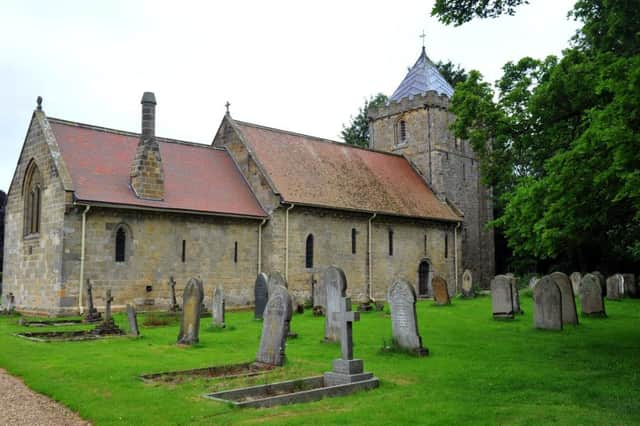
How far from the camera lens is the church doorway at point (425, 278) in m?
33.8

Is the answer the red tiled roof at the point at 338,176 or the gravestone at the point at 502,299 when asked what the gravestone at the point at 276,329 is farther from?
the red tiled roof at the point at 338,176

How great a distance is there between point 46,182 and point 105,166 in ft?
7.45

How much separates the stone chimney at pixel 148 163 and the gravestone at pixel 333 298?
11.1m

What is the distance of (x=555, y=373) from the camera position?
35.0 ft

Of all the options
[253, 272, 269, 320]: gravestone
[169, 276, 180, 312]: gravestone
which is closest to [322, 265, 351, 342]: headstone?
[253, 272, 269, 320]: gravestone

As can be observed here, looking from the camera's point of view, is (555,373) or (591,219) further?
(591,219)

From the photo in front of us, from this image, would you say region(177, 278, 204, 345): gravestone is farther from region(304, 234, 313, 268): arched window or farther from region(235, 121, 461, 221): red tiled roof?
region(304, 234, 313, 268): arched window

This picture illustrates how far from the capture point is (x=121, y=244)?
901 inches

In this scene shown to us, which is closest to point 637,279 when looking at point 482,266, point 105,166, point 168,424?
point 482,266

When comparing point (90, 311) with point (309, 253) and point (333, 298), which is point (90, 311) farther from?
point (309, 253)

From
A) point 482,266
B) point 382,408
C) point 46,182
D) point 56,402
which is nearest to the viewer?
point 382,408

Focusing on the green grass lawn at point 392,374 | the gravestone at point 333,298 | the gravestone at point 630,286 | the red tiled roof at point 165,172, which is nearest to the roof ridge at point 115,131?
the red tiled roof at point 165,172

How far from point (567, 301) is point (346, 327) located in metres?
9.92

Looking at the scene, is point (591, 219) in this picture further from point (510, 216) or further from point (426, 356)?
point (426, 356)
